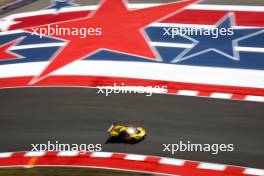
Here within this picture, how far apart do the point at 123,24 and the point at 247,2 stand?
179 inches

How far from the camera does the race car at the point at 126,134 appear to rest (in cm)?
1121

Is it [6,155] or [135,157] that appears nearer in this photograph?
[135,157]

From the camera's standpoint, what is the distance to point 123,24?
16.0 m

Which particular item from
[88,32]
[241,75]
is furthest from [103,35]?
[241,75]

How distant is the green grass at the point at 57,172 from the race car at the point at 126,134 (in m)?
1.08

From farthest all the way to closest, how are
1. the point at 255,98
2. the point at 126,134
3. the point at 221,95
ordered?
1. the point at 221,95
2. the point at 255,98
3. the point at 126,134

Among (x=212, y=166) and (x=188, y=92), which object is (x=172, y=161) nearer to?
(x=212, y=166)

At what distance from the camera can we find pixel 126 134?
36.9ft

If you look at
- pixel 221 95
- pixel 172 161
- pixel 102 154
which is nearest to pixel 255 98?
pixel 221 95

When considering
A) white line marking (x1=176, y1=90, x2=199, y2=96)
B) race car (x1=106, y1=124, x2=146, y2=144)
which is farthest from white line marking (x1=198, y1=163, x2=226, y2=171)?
white line marking (x1=176, y1=90, x2=199, y2=96)

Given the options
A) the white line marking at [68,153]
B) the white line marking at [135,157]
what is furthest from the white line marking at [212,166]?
the white line marking at [68,153]

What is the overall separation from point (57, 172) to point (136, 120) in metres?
2.53

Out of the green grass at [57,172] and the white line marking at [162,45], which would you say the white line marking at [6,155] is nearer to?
the green grass at [57,172]

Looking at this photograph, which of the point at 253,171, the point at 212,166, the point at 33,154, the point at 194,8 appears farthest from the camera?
the point at 194,8
